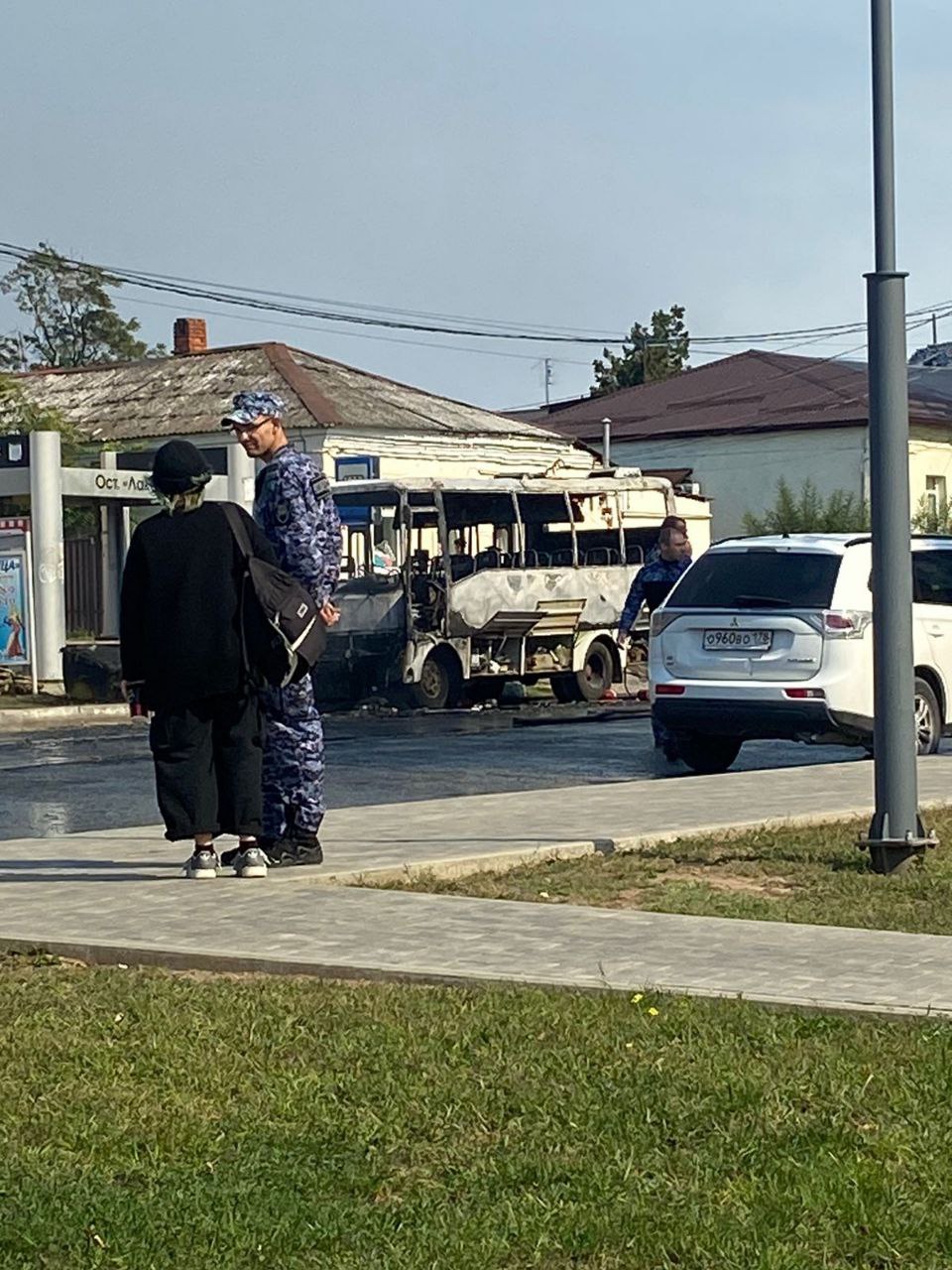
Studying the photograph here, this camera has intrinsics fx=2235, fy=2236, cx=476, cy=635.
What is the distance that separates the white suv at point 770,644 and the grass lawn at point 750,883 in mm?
4155

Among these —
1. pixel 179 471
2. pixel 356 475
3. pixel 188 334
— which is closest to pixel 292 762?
pixel 179 471

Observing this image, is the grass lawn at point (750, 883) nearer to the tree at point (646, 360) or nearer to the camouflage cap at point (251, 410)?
the camouflage cap at point (251, 410)

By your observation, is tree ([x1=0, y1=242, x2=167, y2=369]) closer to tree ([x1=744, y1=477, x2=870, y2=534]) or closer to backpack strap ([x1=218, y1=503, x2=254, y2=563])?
tree ([x1=744, y1=477, x2=870, y2=534])

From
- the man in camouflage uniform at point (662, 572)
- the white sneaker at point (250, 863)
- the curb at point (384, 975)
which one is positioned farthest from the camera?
the man in camouflage uniform at point (662, 572)

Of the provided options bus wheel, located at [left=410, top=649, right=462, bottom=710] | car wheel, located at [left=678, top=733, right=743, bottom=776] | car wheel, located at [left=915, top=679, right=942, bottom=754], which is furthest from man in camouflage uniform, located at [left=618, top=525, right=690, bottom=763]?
bus wheel, located at [left=410, top=649, right=462, bottom=710]

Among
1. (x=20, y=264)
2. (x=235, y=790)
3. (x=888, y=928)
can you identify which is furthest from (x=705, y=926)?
(x=20, y=264)

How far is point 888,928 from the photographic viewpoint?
8.05 m

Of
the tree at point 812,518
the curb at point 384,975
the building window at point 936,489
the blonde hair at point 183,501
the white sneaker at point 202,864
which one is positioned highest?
the building window at point 936,489

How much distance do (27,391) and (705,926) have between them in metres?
44.0

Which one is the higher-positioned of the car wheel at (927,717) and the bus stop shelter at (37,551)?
the bus stop shelter at (37,551)

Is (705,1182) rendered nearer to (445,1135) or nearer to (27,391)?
(445,1135)

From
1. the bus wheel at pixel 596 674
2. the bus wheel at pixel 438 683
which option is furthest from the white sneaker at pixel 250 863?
the bus wheel at pixel 596 674

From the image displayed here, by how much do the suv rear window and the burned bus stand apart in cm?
903

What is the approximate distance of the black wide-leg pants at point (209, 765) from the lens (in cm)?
890
